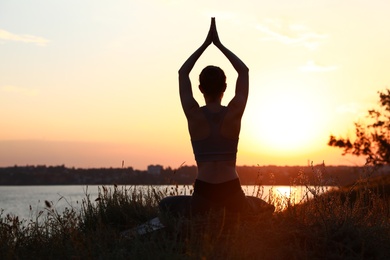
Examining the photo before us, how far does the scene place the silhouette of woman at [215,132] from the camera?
7383 millimetres

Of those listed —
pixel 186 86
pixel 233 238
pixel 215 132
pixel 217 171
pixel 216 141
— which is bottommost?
pixel 233 238

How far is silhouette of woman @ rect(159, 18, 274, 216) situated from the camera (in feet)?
24.2

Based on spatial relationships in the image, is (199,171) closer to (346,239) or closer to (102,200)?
(346,239)

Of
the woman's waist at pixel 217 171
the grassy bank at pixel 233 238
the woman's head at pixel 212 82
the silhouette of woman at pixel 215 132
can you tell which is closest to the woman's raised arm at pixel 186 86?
the silhouette of woman at pixel 215 132

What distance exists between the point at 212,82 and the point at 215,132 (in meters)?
0.59

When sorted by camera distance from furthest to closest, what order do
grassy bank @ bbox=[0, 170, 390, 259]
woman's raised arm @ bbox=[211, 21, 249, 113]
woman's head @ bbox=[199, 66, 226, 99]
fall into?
woman's raised arm @ bbox=[211, 21, 249, 113] < woman's head @ bbox=[199, 66, 226, 99] < grassy bank @ bbox=[0, 170, 390, 259]

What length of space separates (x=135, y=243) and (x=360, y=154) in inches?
1117

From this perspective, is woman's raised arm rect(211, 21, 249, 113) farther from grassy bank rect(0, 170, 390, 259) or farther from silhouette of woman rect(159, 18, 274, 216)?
grassy bank rect(0, 170, 390, 259)

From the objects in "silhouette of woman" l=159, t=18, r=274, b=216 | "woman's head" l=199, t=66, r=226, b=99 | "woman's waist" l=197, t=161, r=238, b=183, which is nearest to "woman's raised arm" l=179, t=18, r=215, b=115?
"silhouette of woman" l=159, t=18, r=274, b=216

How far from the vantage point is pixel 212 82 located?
7285 millimetres

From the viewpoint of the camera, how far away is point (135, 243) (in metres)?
6.55

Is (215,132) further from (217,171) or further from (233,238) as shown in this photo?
(233,238)

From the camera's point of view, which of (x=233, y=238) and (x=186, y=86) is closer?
(x=233, y=238)

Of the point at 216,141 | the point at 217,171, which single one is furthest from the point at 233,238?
the point at 216,141
